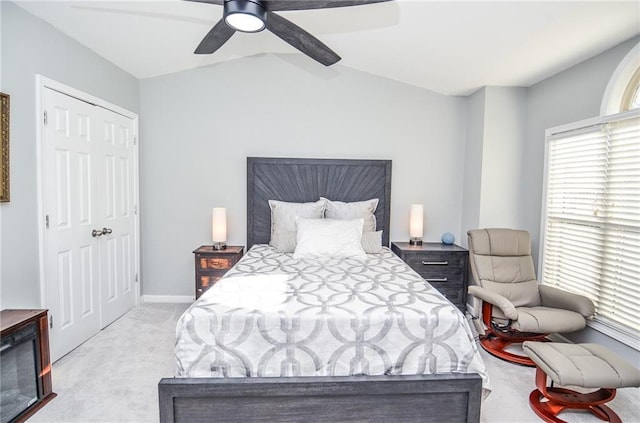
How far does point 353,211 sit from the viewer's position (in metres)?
3.84

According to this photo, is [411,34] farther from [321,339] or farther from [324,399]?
[324,399]

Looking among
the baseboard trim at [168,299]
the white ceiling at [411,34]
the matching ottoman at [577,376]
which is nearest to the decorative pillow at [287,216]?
the baseboard trim at [168,299]

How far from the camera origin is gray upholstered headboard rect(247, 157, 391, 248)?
405 centimetres

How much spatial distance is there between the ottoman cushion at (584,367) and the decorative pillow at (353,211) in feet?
6.37

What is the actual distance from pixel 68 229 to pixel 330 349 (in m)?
2.42

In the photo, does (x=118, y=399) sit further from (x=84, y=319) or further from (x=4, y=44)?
(x=4, y=44)

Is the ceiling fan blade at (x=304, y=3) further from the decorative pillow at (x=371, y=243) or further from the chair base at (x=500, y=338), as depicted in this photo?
the chair base at (x=500, y=338)

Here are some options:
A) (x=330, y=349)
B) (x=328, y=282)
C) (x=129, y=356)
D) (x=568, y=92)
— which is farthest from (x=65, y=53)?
(x=568, y=92)

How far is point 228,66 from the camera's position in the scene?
13.2 ft

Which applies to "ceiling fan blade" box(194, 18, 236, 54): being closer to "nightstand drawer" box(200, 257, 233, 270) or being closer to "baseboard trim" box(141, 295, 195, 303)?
"nightstand drawer" box(200, 257, 233, 270)

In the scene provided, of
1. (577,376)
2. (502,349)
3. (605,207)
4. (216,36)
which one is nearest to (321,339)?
(577,376)

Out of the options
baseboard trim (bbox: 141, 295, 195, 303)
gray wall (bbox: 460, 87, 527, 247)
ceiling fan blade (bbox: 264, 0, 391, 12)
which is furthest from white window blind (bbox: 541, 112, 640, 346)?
baseboard trim (bbox: 141, 295, 195, 303)

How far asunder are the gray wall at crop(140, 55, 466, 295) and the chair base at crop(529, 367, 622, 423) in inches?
90.3

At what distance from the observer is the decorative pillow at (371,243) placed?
3.53 m
